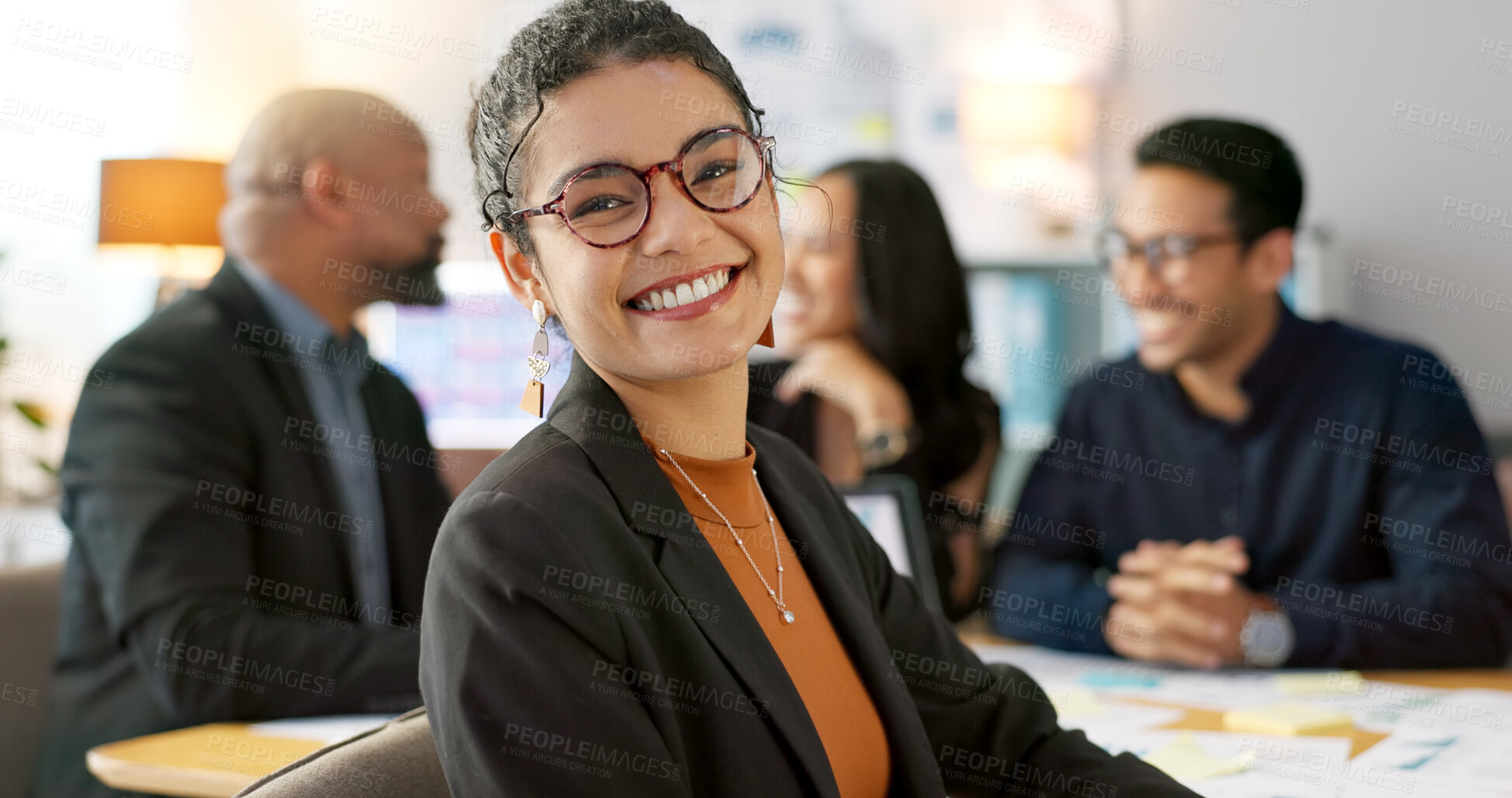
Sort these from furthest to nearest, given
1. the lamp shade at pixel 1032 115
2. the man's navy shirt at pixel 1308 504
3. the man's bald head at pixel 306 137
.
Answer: the lamp shade at pixel 1032 115
the man's bald head at pixel 306 137
the man's navy shirt at pixel 1308 504

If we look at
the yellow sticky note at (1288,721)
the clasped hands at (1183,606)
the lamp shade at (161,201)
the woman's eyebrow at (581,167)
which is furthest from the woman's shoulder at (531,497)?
the lamp shade at (161,201)

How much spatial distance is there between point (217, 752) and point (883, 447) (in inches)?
56.5

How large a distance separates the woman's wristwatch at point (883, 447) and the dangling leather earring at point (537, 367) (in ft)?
4.63

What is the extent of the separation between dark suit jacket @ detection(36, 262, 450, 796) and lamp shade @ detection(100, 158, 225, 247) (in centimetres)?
141

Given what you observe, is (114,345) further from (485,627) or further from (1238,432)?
(1238,432)

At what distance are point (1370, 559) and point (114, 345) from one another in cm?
248

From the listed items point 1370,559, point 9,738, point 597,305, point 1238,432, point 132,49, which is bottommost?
point 9,738

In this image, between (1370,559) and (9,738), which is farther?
(1370,559)

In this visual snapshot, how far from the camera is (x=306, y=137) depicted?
95.0 inches

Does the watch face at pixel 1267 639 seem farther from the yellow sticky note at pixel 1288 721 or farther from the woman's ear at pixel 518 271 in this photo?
the woman's ear at pixel 518 271

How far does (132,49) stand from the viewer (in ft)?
15.1

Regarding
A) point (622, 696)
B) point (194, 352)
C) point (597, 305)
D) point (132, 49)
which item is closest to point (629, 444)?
point (597, 305)

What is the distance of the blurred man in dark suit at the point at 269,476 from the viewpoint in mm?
1792

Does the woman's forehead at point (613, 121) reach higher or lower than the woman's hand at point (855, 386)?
higher
